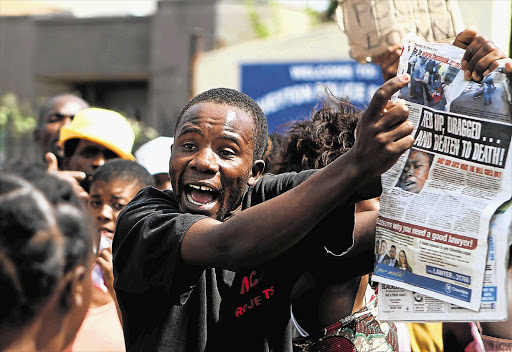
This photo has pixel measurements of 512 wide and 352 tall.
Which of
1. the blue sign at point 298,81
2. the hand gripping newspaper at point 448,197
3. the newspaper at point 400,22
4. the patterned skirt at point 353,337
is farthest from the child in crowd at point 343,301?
the blue sign at point 298,81

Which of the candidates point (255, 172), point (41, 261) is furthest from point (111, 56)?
point (41, 261)

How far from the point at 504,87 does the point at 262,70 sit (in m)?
7.33

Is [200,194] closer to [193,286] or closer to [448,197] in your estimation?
[193,286]

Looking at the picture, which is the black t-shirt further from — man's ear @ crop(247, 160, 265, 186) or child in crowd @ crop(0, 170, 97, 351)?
child in crowd @ crop(0, 170, 97, 351)

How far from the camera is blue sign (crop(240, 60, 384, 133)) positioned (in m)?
8.58

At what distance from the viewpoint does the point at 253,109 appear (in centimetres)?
236

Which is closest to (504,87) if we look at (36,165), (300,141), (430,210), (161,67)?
(430,210)

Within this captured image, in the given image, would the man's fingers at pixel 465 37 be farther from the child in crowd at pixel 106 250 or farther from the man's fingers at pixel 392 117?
the child in crowd at pixel 106 250

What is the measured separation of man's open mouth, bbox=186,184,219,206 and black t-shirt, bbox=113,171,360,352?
59 millimetres

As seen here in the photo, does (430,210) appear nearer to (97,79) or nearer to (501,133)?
(501,133)

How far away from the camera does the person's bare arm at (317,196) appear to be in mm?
1809

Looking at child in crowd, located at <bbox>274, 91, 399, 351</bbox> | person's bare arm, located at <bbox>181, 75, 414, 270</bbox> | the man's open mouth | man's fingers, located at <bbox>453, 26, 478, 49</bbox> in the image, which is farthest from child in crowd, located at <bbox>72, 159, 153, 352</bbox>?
man's fingers, located at <bbox>453, 26, 478, 49</bbox>

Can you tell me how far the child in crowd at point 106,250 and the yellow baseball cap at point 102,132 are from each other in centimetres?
51

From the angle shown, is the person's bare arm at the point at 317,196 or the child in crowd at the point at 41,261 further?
the person's bare arm at the point at 317,196
